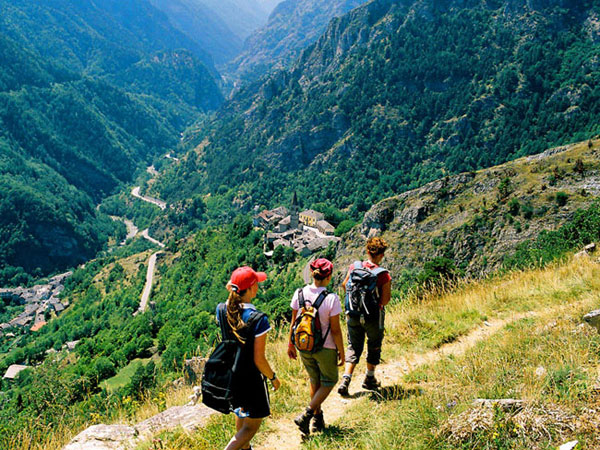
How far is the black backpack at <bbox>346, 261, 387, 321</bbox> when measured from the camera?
422 centimetres

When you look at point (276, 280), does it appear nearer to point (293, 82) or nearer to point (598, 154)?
point (598, 154)

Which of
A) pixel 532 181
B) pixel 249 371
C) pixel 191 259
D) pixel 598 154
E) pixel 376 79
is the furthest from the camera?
pixel 376 79

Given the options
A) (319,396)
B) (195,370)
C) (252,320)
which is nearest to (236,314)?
(252,320)

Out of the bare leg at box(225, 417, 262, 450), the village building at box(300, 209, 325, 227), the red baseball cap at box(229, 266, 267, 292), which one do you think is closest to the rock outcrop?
the bare leg at box(225, 417, 262, 450)

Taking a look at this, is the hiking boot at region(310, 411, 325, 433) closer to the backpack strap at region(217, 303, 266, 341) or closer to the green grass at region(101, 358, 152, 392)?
the backpack strap at region(217, 303, 266, 341)

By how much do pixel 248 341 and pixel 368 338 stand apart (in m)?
2.11

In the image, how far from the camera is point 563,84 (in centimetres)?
7819

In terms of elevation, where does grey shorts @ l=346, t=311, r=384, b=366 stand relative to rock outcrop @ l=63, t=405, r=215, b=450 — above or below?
below

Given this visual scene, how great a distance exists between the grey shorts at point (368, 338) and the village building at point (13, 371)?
4942cm

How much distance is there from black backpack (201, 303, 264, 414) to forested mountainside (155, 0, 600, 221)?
78.3 meters

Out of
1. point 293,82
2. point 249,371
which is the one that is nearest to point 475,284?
point 249,371

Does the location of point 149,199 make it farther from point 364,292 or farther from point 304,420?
point 304,420

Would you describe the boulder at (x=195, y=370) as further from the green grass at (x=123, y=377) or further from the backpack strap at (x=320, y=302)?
the green grass at (x=123, y=377)

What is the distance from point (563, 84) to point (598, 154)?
8017 centimetres
